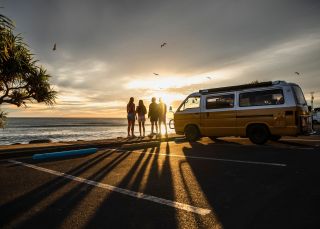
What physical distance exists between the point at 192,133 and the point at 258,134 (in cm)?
308

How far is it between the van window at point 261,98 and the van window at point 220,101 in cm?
46

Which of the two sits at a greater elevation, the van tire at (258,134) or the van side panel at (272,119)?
the van side panel at (272,119)

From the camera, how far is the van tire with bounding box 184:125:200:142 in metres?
12.9

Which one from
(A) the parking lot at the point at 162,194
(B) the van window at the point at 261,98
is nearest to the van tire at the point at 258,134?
(B) the van window at the point at 261,98

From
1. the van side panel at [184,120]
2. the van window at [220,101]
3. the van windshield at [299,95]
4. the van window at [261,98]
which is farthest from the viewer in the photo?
the van side panel at [184,120]

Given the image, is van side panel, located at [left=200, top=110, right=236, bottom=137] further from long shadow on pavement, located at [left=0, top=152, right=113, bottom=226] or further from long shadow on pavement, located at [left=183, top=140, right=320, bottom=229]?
long shadow on pavement, located at [left=0, top=152, right=113, bottom=226]

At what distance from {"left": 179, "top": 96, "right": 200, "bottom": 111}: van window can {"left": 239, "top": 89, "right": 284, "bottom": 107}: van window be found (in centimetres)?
219

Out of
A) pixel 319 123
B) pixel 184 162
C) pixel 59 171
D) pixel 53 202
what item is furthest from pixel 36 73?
pixel 319 123

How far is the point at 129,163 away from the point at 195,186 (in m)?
2.76

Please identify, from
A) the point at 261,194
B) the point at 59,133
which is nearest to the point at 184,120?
the point at 261,194

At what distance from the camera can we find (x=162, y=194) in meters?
4.29

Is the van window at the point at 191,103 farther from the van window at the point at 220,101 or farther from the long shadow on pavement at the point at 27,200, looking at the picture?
the long shadow on pavement at the point at 27,200

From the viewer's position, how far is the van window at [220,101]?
1180 centimetres

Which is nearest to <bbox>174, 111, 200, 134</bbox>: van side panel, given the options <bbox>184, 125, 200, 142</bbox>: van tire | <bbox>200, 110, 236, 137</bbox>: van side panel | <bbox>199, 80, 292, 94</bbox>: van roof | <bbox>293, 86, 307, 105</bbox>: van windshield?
<bbox>184, 125, 200, 142</bbox>: van tire
